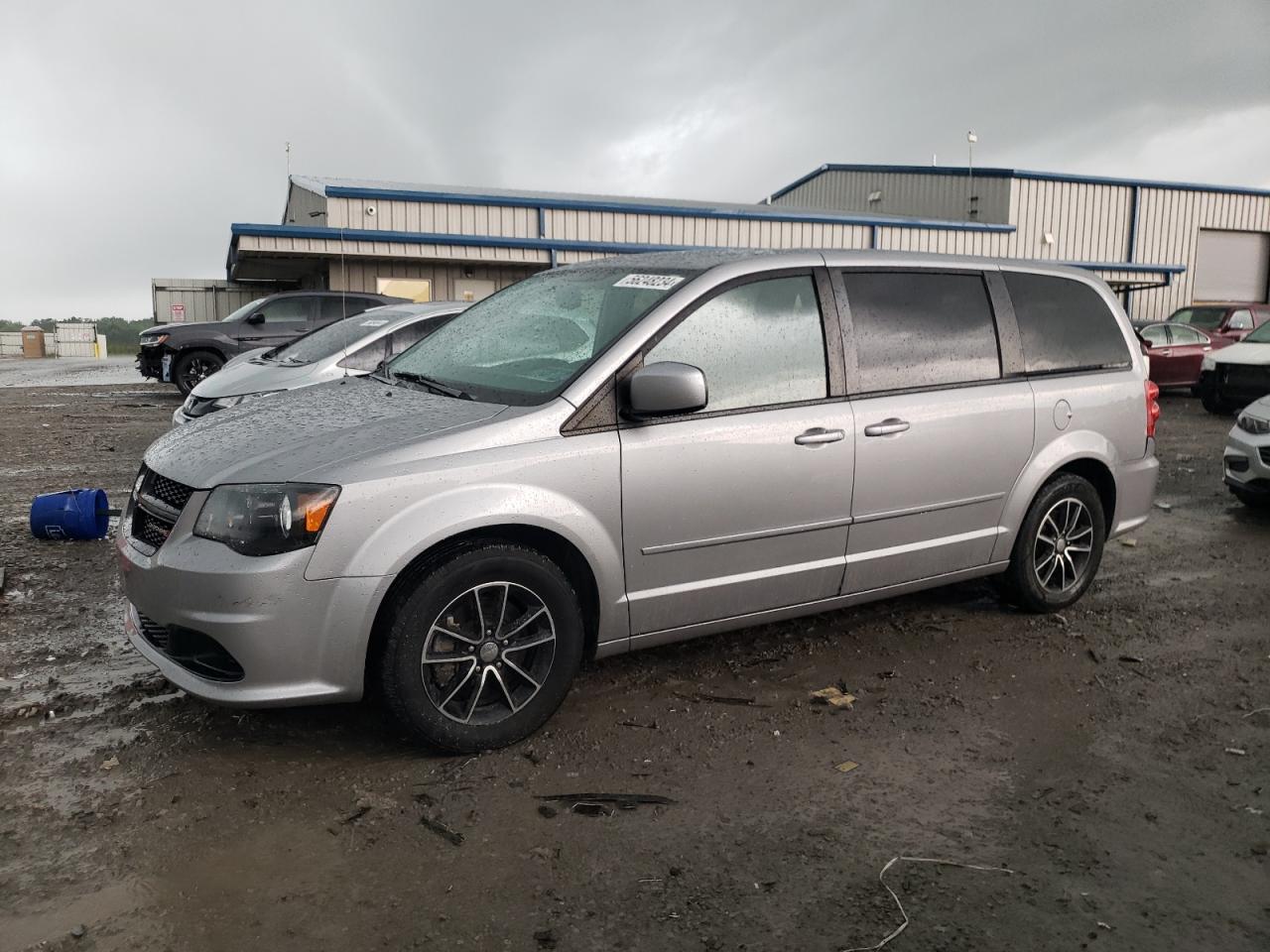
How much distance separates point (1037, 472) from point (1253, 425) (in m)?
4.20

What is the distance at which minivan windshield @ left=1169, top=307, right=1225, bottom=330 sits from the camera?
20141 mm

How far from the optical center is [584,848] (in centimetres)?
306

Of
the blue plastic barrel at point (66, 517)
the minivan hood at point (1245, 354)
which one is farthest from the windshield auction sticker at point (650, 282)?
the minivan hood at point (1245, 354)

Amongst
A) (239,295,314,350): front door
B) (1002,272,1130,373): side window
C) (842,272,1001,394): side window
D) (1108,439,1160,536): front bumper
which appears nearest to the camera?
(842,272,1001,394): side window

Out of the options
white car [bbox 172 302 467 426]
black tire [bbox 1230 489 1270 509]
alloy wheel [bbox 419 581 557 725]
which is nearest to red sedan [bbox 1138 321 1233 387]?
black tire [bbox 1230 489 1270 509]

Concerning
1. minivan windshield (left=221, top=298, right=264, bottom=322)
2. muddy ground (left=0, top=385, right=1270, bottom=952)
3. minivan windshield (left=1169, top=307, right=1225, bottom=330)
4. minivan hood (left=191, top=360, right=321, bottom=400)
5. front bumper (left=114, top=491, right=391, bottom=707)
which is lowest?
muddy ground (left=0, top=385, right=1270, bottom=952)

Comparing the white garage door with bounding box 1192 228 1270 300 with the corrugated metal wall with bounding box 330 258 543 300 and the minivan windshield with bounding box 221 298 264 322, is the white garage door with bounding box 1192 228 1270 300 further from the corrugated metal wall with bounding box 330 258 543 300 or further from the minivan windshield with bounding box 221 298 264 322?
the minivan windshield with bounding box 221 298 264 322

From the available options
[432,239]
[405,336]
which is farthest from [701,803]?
[432,239]

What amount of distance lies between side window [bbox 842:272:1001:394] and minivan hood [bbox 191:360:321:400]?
17.6 feet

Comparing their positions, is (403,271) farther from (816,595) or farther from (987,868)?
(987,868)

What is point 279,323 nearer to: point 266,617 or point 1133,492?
point 1133,492

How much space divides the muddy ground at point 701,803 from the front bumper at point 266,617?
1.11 feet

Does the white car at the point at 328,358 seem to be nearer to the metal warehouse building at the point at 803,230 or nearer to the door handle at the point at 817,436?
the door handle at the point at 817,436

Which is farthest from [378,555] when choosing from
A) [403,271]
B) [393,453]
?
[403,271]
